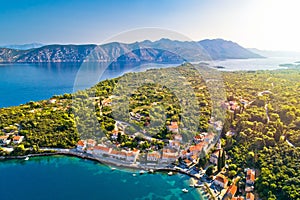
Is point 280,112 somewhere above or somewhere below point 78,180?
above

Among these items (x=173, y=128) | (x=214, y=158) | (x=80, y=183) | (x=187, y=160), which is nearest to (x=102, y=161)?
(x=80, y=183)

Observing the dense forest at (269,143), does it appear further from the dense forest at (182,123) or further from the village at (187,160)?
the village at (187,160)

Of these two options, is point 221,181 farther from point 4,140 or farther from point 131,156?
point 4,140

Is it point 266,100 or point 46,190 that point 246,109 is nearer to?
point 266,100

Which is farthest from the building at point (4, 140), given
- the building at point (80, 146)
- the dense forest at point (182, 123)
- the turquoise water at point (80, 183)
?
the building at point (80, 146)

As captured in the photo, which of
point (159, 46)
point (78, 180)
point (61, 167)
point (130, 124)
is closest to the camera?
point (78, 180)

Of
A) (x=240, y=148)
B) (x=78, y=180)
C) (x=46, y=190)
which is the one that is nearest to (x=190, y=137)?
(x=240, y=148)
